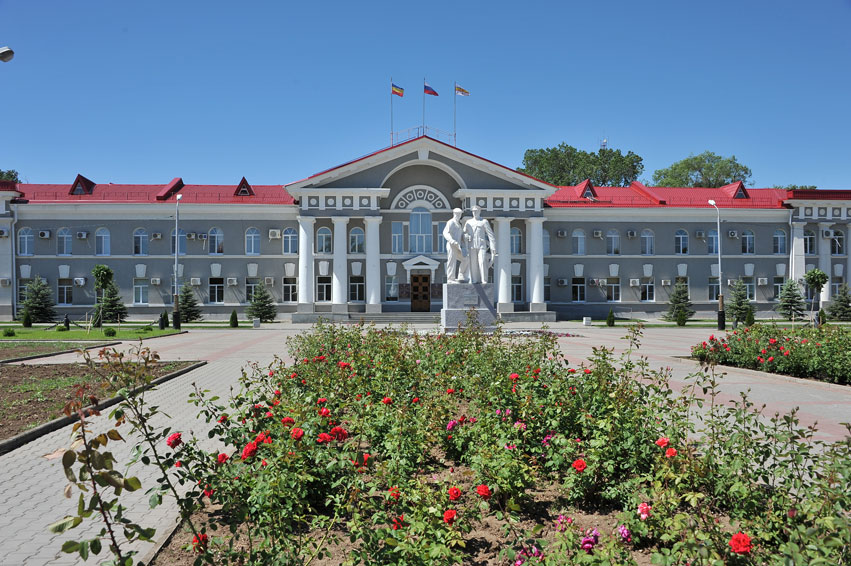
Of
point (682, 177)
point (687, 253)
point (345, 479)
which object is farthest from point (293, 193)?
point (682, 177)

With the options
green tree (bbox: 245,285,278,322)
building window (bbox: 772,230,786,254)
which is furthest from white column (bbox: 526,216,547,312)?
building window (bbox: 772,230,786,254)

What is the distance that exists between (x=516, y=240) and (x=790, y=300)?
18131 mm

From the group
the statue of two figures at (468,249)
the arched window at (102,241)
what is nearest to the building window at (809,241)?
the statue of two figures at (468,249)

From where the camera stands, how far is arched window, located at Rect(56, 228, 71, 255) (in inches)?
1439

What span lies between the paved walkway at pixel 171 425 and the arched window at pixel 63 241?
912 inches

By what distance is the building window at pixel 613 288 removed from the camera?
129ft

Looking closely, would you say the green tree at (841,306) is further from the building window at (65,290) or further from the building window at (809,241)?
the building window at (65,290)

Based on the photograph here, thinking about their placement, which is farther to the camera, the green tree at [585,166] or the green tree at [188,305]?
the green tree at [585,166]

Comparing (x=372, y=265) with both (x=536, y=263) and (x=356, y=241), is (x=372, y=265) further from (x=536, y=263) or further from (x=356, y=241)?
(x=536, y=263)

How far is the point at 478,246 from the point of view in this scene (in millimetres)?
21594

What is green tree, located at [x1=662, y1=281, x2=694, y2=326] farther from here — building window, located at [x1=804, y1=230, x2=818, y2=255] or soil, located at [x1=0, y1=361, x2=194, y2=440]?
soil, located at [x1=0, y1=361, x2=194, y2=440]

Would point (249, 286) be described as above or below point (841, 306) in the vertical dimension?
above

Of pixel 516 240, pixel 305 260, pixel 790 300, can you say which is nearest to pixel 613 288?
pixel 516 240

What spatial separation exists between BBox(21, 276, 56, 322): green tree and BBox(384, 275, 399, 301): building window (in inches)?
800
